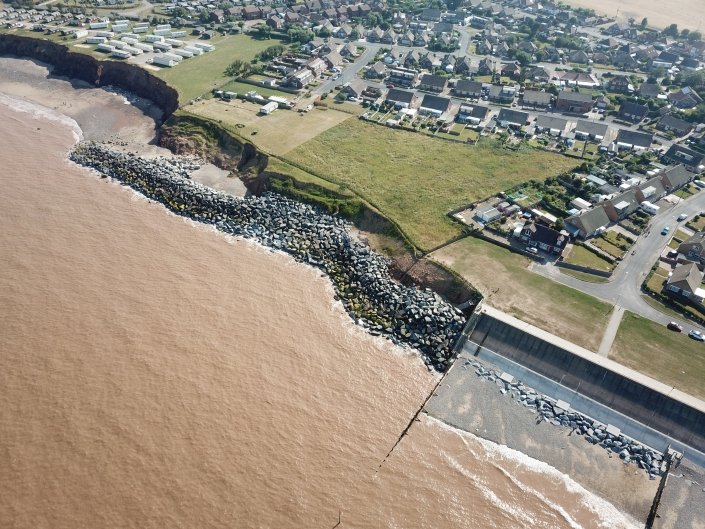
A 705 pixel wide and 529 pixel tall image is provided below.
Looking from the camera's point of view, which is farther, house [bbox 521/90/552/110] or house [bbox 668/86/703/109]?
house [bbox 668/86/703/109]

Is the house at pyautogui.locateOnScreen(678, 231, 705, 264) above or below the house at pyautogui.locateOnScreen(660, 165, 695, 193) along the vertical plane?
below

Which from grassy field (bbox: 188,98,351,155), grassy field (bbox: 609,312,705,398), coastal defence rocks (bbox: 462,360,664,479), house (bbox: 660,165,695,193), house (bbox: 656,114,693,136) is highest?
house (bbox: 656,114,693,136)

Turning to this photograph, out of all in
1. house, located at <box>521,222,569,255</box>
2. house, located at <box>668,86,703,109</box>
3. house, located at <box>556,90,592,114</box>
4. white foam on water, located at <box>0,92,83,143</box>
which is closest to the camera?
house, located at <box>521,222,569,255</box>

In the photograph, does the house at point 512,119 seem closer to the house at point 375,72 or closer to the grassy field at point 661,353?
the house at point 375,72

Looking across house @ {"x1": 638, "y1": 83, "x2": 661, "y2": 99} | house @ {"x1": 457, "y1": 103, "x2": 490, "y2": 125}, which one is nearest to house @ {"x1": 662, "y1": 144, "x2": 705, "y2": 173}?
house @ {"x1": 638, "y1": 83, "x2": 661, "y2": 99}

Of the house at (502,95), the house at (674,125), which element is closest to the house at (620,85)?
the house at (674,125)

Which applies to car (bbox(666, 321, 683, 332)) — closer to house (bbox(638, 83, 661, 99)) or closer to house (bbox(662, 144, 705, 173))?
house (bbox(662, 144, 705, 173))

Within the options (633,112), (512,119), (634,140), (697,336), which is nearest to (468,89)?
(512,119)

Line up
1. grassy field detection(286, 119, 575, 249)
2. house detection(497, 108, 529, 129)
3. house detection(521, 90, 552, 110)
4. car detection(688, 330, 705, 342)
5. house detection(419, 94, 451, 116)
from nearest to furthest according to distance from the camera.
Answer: car detection(688, 330, 705, 342)
grassy field detection(286, 119, 575, 249)
house detection(497, 108, 529, 129)
house detection(419, 94, 451, 116)
house detection(521, 90, 552, 110)

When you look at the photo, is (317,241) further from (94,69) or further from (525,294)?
(94,69)
